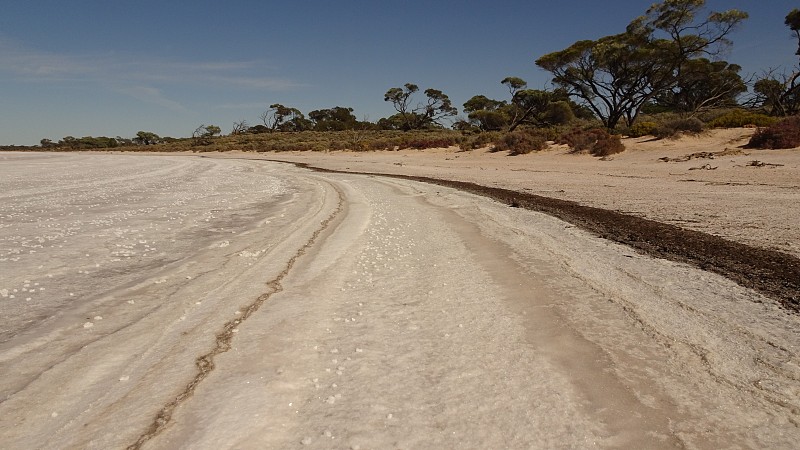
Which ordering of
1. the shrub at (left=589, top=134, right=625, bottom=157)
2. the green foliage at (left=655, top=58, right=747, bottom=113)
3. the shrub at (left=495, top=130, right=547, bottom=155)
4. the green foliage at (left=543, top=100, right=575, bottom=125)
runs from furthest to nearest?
the green foliage at (left=543, top=100, right=575, bottom=125) → the green foliage at (left=655, top=58, right=747, bottom=113) → the shrub at (left=495, top=130, right=547, bottom=155) → the shrub at (left=589, top=134, right=625, bottom=157)

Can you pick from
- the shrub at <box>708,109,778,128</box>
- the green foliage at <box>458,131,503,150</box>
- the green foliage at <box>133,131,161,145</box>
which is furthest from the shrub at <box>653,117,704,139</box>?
the green foliage at <box>133,131,161,145</box>

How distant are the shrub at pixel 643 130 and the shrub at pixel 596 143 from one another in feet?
5.55

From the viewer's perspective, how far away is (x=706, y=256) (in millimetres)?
5426

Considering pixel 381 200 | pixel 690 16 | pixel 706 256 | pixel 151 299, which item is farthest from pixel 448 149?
pixel 151 299

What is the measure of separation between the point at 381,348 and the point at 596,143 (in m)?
22.4

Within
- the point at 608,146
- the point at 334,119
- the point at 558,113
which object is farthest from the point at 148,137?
the point at 608,146

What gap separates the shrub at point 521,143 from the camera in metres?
25.6

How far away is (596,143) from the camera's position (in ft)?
72.8

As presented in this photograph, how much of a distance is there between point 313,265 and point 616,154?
2033 cm

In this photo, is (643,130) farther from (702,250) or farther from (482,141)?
(702,250)

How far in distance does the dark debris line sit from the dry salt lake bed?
0.30 meters

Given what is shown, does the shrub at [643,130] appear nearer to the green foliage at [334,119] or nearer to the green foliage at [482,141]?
the green foliage at [482,141]

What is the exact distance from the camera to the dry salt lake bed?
7.15ft

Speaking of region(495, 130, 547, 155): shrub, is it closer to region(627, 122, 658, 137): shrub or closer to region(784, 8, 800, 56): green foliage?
region(627, 122, 658, 137): shrub
